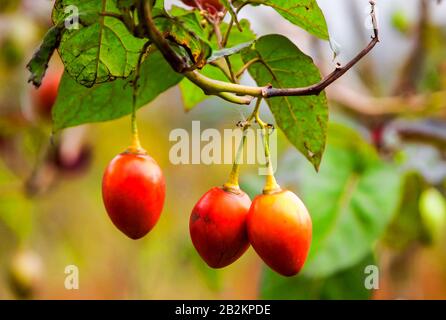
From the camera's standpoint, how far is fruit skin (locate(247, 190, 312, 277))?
1.94 ft

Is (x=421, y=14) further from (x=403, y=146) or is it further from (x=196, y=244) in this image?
(x=196, y=244)

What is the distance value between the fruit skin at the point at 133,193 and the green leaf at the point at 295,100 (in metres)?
0.14

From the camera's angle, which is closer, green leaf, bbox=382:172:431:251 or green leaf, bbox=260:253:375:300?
green leaf, bbox=260:253:375:300

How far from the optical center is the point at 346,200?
Answer: 1.22m

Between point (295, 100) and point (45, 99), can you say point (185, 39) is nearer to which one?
point (295, 100)

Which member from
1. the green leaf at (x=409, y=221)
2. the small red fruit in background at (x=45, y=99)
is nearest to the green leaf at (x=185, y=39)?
the green leaf at (x=409, y=221)

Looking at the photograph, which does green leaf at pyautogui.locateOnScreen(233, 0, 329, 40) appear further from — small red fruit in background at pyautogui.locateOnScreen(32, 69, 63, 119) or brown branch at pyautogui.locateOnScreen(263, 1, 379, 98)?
small red fruit in background at pyautogui.locateOnScreen(32, 69, 63, 119)

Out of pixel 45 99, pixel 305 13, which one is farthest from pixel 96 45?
pixel 45 99

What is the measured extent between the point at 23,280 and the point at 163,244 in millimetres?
412

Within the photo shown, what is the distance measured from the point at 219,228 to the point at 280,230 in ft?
0.16

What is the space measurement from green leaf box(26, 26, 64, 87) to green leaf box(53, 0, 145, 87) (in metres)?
0.03

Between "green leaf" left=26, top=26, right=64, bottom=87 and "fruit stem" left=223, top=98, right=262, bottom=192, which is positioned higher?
"green leaf" left=26, top=26, right=64, bottom=87

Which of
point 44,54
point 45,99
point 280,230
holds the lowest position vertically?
point 280,230

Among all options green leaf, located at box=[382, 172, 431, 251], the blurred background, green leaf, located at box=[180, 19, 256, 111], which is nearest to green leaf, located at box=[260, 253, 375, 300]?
the blurred background
